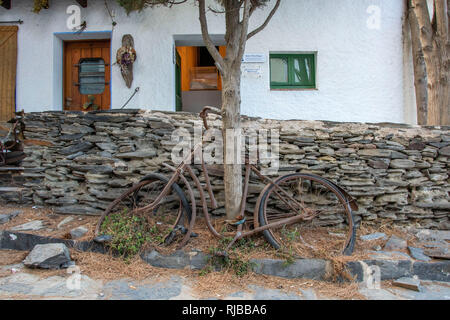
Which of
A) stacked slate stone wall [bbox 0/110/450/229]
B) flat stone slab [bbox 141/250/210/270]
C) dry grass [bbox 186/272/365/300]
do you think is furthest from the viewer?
stacked slate stone wall [bbox 0/110/450/229]

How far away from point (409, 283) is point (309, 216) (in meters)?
1.04

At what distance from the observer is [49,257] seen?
8.82 feet

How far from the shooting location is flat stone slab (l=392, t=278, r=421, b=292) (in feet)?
8.29

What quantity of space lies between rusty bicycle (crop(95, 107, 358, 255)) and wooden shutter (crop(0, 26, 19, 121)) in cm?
406

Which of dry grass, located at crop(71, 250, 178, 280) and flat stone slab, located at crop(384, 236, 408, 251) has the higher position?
flat stone slab, located at crop(384, 236, 408, 251)

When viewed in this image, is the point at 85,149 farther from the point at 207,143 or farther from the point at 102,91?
the point at 102,91

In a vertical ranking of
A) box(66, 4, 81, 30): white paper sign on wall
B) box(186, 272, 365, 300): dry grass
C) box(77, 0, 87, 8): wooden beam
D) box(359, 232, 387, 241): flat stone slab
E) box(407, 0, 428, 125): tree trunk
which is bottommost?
box(186, 272, 365, 300): dry grass

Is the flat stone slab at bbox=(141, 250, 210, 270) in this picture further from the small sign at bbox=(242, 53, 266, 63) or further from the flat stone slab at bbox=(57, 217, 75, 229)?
the small sign at bbox=(242, 53, 266, 63)

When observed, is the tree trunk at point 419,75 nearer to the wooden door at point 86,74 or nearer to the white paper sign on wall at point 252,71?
the white paper sign on wall at point 252,71

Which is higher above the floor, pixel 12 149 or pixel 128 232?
pixel 12 149

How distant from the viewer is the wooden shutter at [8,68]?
5598mm

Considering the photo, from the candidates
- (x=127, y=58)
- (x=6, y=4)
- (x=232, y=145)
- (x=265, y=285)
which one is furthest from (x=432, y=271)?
(x=6, y=4)

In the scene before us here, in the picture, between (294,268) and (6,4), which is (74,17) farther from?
(294,268)

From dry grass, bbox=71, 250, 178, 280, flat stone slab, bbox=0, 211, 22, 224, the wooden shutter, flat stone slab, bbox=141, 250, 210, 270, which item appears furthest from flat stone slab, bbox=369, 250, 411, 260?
the wooden shutter
